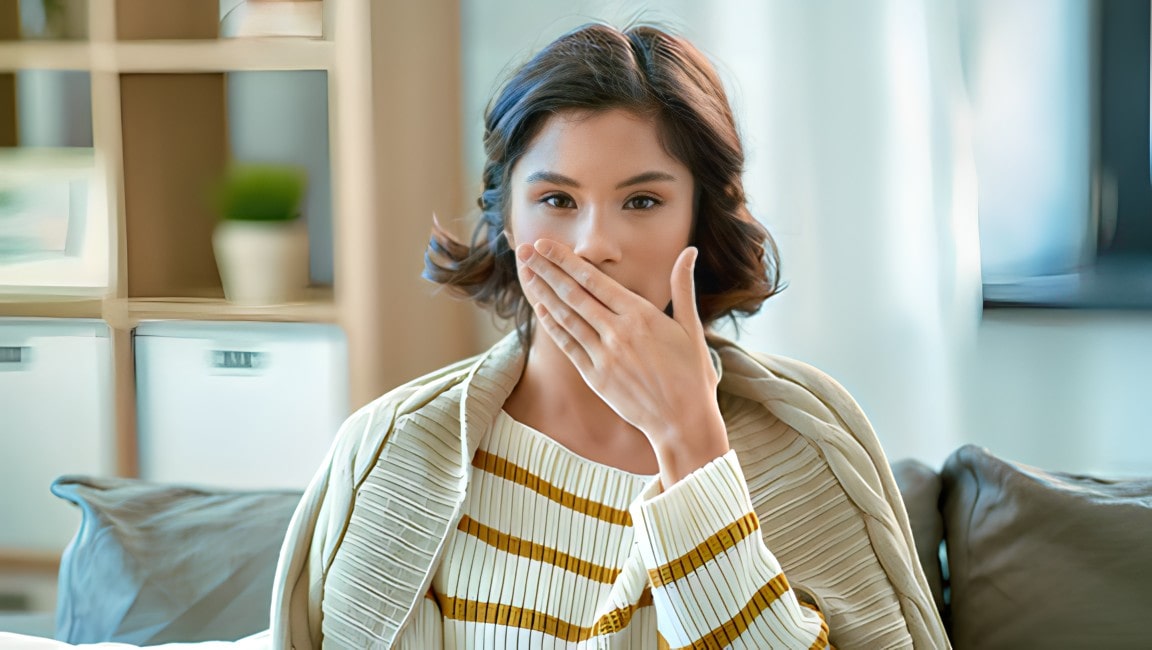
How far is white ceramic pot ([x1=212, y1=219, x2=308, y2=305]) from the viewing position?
6.66ft

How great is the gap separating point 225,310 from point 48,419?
0.48 meters

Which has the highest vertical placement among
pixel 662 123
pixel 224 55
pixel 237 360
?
pixel 224 55

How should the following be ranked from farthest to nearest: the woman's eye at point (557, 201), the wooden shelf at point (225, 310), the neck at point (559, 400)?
the wooden shelf at point (225, 310) → the neck at point (559, 400) → the woman's eye at point (557, 201)

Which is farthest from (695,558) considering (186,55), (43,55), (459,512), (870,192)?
(43,55)

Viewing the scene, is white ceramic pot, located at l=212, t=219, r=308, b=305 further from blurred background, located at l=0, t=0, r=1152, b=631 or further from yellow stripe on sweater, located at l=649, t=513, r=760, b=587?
yellow stripe on sweater, located at l=649, t=513, r=760, b=587

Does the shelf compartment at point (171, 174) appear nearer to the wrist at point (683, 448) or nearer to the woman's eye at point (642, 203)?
the woman's eye at point (642, 203)

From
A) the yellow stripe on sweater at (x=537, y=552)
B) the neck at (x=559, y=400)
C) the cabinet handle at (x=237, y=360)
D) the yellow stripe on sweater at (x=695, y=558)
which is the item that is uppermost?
the neck at (x=559, y=400)

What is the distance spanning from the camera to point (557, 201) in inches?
44.8

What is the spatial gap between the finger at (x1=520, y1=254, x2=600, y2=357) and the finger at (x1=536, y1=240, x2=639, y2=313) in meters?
0.02

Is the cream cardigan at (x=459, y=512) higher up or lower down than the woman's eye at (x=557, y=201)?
lower down

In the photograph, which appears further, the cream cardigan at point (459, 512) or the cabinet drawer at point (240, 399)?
the cabinet drawer at point (240, 399)

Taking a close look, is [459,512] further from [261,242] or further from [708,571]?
[261,242]

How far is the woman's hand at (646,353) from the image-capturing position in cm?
105

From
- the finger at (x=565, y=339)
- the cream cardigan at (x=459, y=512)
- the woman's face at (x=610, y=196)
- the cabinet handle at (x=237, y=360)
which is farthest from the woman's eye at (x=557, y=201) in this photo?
the cabinet handle at (x=237, y=360)
